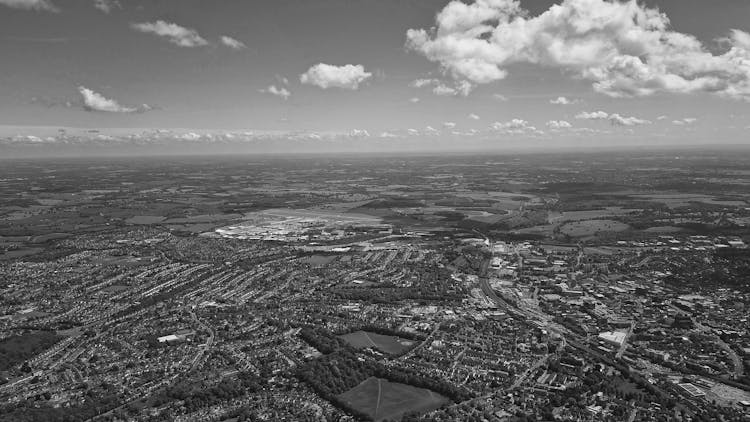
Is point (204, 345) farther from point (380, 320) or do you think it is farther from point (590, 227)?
point (590, 227)

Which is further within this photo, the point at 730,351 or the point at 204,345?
the point at 204,345

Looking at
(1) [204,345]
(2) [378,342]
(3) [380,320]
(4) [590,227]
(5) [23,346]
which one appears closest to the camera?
(5) [23,346]

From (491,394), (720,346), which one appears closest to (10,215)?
(491,394)

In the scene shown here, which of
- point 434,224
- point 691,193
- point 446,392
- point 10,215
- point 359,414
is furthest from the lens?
point 691,193

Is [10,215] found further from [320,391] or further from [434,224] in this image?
[320,391]

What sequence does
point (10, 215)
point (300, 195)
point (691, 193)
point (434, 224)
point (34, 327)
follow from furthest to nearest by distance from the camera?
point (300, 195) → point (691, 193) → point (10, 215) → point (434, 224) → point (34, 327)

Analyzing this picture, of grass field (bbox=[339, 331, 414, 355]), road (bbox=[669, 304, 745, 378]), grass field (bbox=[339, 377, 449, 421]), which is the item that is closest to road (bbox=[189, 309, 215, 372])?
grass field (bbox=[339, 331, 414, 355])

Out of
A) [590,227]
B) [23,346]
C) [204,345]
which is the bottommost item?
[204,345]

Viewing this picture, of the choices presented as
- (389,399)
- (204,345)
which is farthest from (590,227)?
(204,345)
